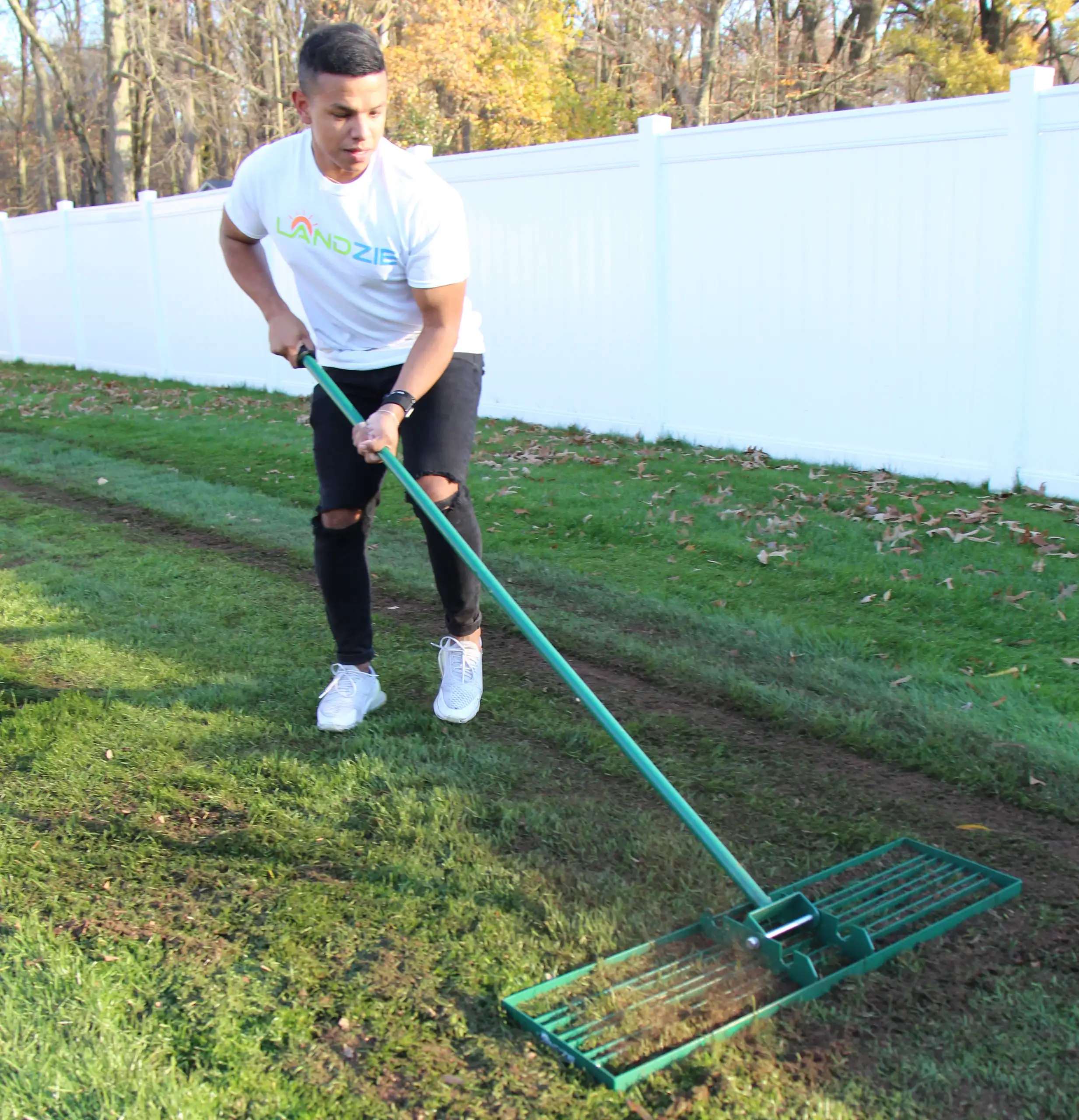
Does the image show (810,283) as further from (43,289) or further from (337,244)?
(43,289)

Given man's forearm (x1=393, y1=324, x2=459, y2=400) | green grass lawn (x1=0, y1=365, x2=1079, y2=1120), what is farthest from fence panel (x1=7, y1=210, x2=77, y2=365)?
man's forearm (x1=393, y1=324, x2=459, y2=400)

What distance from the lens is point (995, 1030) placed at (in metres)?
2.17

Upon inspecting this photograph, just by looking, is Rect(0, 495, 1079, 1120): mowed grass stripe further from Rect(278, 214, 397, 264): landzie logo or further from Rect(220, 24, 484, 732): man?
Rect(278, 214, 397, 264): landzie logo

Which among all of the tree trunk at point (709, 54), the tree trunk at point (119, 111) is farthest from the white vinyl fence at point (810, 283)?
the tree trunk at point (119, 111)

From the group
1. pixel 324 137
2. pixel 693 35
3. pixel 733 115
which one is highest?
pixel 693 35

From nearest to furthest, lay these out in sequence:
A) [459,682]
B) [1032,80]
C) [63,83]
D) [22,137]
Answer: [459,682] < [1032,80] < [63,83] < [22,137]

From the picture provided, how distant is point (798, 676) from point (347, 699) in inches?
61.1

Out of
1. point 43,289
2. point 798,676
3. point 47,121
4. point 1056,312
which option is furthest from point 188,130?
point 798,676

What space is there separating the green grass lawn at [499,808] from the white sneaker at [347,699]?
0.20 ft

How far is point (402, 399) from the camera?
3203 mm

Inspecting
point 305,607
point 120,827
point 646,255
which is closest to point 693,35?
point 646,255

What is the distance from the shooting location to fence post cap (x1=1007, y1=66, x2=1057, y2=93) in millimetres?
6258

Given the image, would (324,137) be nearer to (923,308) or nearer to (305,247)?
(305,247)

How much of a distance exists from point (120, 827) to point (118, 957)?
2.05 feet
